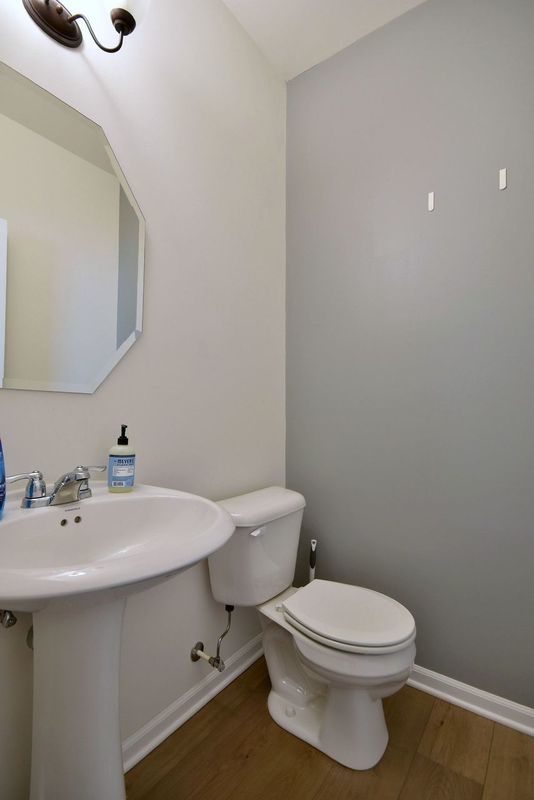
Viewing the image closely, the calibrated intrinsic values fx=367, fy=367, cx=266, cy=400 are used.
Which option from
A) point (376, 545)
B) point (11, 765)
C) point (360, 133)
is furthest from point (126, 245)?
point (376, 545)

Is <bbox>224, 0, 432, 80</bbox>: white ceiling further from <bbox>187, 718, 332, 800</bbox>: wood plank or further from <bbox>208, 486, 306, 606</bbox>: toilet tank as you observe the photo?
<bbox>187, 718, 332, 800</bbox>: wood plank

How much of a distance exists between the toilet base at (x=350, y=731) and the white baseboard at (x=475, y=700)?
0.99 ft

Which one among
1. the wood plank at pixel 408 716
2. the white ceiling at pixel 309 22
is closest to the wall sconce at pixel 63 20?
the white ceiling at pixel 309 22

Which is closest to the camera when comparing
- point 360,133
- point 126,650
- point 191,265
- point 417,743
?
point 126,650

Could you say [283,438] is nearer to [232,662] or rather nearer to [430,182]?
[232,662]

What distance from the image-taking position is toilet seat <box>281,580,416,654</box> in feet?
3.35

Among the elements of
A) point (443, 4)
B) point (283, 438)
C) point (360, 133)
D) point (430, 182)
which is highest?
point (443, 4)

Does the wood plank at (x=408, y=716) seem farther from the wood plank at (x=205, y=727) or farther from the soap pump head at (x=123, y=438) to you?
the soap pump head at (x=123, y=438)

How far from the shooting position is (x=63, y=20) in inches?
36.1

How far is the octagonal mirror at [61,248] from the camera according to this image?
0.86 meters

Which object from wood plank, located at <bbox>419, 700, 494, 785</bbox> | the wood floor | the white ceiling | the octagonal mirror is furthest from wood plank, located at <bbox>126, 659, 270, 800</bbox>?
the white ceiling

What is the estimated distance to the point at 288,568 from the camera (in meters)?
1.41

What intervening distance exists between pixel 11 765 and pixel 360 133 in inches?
91.6

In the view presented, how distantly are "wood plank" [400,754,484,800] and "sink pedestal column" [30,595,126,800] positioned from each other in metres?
0.84
